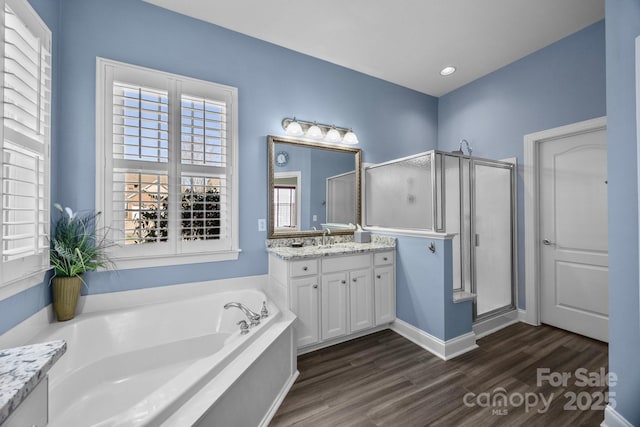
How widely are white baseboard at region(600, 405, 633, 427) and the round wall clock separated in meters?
2.81

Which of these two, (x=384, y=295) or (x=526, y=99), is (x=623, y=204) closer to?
(x=384, y=295)

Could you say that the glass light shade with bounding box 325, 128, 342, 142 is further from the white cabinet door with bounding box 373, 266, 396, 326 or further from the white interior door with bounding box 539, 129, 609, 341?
the white interior door with bounding box 539, 129, 609, 341

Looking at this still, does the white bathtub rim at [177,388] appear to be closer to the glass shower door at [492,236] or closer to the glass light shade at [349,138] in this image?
the glass light shade at [349,138]

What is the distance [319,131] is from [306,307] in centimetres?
175

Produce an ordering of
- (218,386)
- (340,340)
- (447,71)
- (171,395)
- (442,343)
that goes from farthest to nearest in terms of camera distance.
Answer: (447,71) < (340,340) < (442,343) < (218,386) < (171,395)

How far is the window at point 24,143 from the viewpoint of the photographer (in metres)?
1.38

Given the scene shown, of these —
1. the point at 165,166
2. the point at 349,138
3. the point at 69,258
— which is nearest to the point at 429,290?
the point at 349,138

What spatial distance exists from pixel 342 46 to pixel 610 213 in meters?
2.52

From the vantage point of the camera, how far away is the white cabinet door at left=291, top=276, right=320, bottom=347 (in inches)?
91.5

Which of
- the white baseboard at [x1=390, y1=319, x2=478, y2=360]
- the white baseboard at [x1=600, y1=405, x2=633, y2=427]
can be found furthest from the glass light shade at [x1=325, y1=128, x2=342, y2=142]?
the white baseboard at [x1=600, y1=405, x2=633, y2=427]

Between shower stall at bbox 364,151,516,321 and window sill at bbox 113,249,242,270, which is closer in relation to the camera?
window sill at bbox 113,249,242,270

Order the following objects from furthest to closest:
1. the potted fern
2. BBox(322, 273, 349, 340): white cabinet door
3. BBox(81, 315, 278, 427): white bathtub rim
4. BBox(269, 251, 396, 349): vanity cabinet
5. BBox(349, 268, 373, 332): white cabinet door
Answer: BBox(349, 268, 373, 332): white cabinet door, BBox(322, 273, 349, 340): white cabinet door, BBox(269, 251, 396, 349): vanity cabinet, the potted fern, BBox(81, 315, 278, 427): white bathtub rim

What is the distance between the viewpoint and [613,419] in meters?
1.51

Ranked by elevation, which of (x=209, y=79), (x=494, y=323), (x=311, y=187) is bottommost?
(x=494, y=323)
